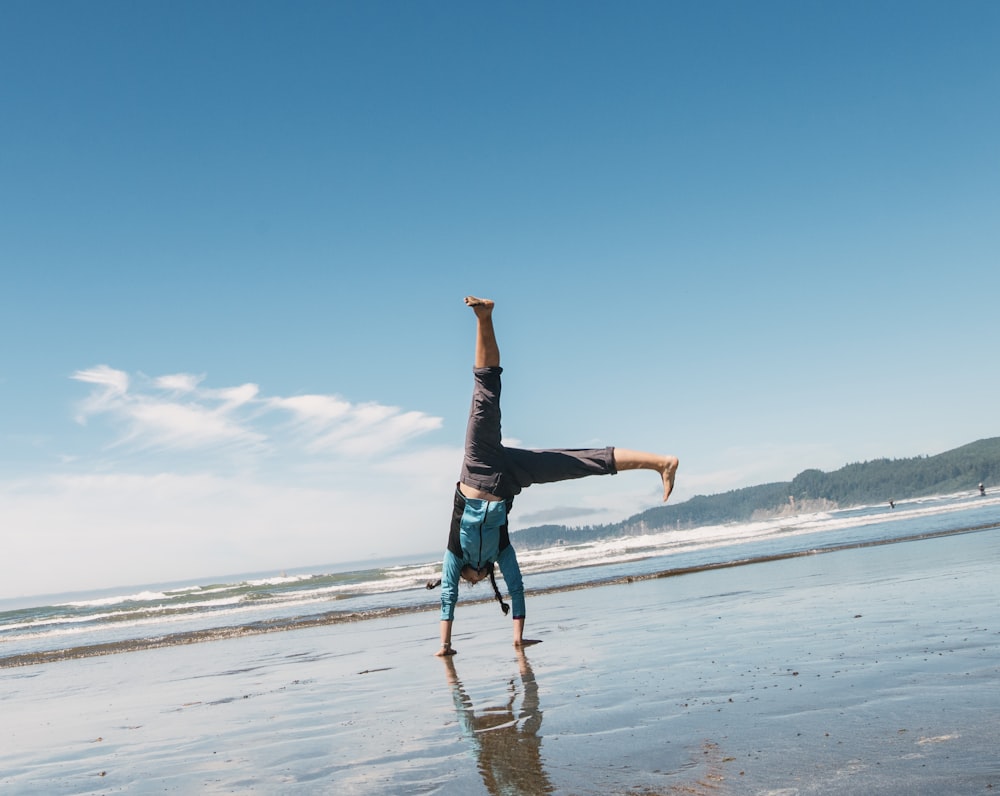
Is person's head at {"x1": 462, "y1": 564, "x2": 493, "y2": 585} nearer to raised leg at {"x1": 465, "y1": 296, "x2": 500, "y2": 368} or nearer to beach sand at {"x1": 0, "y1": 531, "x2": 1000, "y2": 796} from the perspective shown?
beach sand at {"x1": 0, "y1": 531, "x2": 1000, "y2": 796}

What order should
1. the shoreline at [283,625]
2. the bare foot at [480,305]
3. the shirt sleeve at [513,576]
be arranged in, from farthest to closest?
the shoreline at [283,625], the shirt sleeve at [513,576], the bare foot at [480,305]

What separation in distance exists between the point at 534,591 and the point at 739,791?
15.5 meters

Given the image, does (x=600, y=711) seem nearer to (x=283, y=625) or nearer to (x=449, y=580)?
(x=449, y=580)

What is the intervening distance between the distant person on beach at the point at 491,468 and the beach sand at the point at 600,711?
1081 millimetres

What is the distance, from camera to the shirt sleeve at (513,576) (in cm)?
757

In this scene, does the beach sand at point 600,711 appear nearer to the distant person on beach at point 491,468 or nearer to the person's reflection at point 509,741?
the person's reflection at point 509,741

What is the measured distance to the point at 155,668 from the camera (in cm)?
1148

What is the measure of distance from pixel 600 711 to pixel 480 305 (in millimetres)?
3224

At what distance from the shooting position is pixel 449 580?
303 inches

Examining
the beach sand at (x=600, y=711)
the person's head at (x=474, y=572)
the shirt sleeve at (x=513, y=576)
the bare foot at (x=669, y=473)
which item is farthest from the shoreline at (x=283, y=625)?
the bare foot at (x=669, y=473)

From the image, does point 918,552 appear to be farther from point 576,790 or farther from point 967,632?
point 576,790

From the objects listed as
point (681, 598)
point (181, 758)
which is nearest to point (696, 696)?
point (181, 758)

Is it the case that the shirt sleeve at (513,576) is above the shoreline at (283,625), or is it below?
above

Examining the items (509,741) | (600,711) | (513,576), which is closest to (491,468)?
(513,576)
